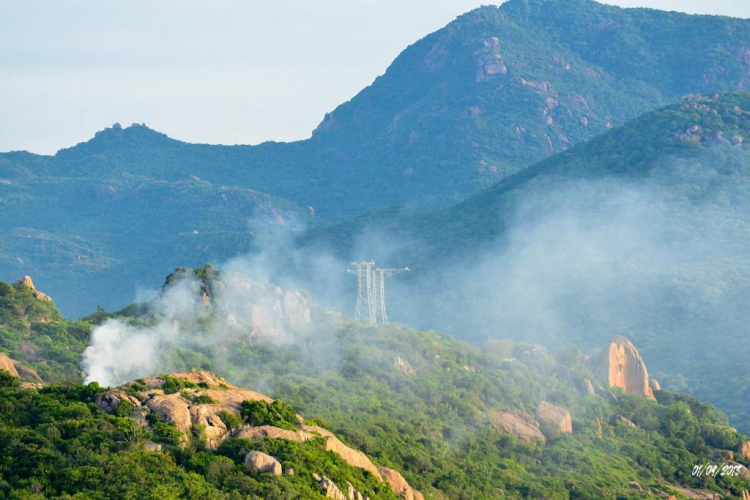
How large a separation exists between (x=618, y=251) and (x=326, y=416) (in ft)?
275

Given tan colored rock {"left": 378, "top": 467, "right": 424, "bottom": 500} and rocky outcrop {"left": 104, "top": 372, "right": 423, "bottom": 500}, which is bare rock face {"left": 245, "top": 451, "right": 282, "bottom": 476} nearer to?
rocky outcrop {"left": 104, "top": 372, "right": 423, "bottom": 500}

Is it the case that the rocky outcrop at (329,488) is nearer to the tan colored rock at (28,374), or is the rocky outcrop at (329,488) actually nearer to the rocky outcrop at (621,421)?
the tan colored rock at (28,374)

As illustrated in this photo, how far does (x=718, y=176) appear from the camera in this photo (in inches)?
6703

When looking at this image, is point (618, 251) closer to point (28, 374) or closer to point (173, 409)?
point (28, 374)

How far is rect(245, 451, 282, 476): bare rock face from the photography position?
5572 centimetres

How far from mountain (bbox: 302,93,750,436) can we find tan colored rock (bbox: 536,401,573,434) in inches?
1215

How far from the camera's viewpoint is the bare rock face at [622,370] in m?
103

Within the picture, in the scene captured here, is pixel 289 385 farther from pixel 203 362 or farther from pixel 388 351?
pixel 388 351

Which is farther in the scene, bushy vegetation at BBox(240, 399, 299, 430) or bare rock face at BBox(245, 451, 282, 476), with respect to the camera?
bushy vegetation at BBox(240, 399, 299, 430)

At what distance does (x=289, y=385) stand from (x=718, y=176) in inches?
3864

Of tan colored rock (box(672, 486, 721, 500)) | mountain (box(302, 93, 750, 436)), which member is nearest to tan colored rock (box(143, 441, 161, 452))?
tan colored rock (box(672, 486, 721, 500))

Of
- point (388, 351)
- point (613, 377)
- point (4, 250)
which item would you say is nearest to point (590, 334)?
point (613, 377)

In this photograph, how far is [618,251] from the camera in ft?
513

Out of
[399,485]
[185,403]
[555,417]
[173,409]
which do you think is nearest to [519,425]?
[555,417]
